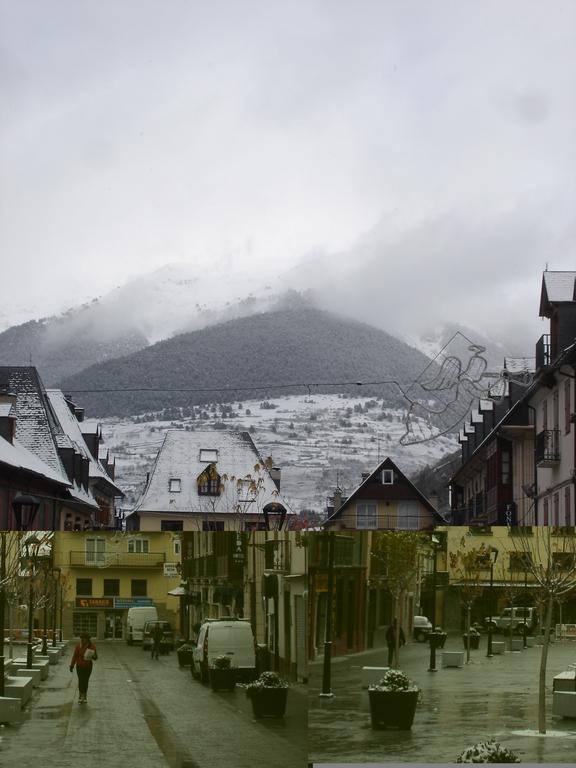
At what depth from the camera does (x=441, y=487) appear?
815 inches

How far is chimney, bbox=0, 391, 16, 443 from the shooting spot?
61.3 ft

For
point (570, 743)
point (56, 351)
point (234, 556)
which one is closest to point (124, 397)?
point (56, 351)

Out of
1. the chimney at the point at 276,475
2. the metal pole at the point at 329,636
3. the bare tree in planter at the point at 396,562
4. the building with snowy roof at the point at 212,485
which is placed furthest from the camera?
the chimney at the point at 276,475

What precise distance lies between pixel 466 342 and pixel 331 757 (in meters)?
9.58

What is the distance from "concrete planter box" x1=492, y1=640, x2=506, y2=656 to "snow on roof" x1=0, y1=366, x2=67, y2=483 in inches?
381

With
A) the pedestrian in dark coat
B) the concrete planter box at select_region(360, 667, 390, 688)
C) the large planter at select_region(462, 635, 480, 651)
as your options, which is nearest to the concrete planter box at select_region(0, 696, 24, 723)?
the concrete planter box at select_region(360, 667, 390, 688)

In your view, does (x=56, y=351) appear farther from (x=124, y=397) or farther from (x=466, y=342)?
(x=466, y=342)

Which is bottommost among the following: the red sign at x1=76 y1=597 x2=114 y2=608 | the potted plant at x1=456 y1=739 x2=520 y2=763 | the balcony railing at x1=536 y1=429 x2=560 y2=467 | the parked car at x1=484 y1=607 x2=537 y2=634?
the potted plant at x1=456 y1=739 x2=520 y2=763

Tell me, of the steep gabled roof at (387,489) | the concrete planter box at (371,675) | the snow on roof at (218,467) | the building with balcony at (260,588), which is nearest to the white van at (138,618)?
the building with balcony at (260,588)

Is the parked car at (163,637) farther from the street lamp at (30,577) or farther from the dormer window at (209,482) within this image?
the dormer window at (209,482)

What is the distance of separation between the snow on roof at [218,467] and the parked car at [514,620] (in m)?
7.59

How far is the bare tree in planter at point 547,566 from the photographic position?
33.1 ft

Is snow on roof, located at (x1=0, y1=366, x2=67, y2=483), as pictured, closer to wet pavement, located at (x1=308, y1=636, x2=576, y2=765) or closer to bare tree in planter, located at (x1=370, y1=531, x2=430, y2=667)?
bare tree in planter, located at (x1=370, y1=531, x2=430, y2=667)

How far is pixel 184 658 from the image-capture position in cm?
1053
